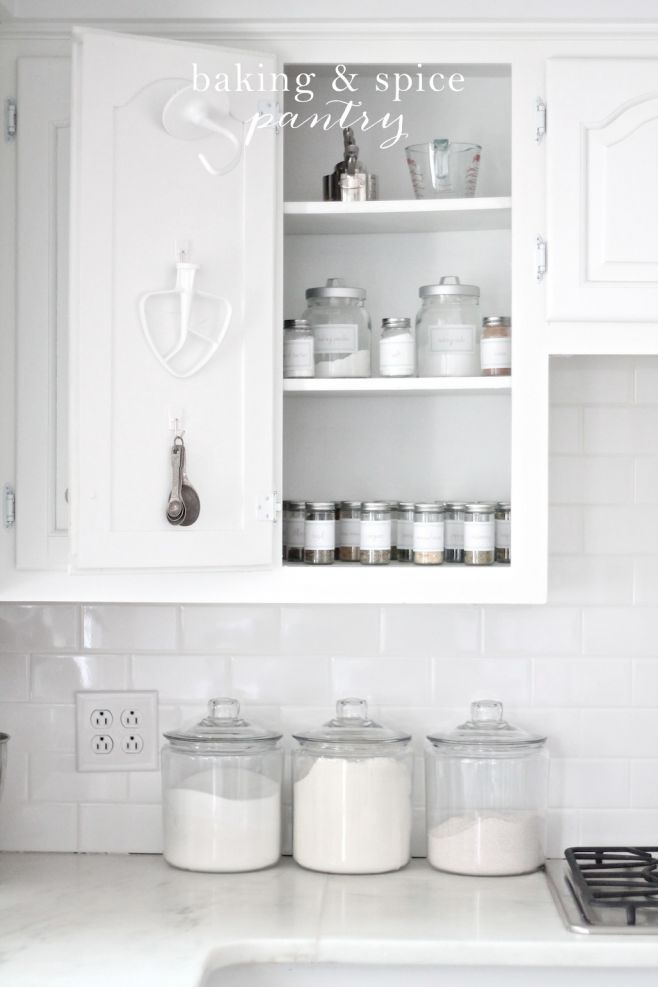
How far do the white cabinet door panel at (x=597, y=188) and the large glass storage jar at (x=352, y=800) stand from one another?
78 cm

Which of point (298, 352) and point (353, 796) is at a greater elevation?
point (298, 352)

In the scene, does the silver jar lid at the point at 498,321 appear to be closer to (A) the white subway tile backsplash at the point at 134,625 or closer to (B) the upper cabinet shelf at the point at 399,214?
(B) the upper cabinet shelf at the point at 399,214

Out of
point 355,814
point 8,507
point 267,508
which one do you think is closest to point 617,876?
point 355,814

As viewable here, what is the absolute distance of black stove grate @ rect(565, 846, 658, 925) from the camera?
171 cm

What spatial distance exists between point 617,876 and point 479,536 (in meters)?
0.58

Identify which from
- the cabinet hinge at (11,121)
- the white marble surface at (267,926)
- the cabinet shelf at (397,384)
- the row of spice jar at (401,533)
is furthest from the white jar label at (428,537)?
the cabinet hinge at (11,121)

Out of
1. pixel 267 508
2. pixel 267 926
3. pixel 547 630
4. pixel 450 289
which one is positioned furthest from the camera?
pixel 547 630

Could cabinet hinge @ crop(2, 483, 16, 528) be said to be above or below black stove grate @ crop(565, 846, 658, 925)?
above

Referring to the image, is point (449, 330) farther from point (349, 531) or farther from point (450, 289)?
point (349, 531)

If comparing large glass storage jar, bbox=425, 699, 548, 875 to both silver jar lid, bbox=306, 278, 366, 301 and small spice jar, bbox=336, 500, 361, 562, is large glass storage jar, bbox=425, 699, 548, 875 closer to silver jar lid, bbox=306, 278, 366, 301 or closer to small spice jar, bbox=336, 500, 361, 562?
small spice jar, bbox=336, 500, 361, 562

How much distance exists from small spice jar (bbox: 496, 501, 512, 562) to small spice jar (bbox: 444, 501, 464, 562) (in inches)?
2.4

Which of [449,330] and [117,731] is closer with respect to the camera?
[449,330]

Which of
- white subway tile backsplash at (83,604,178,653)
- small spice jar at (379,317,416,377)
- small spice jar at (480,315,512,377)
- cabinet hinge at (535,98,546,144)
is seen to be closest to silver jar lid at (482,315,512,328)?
small spice jar at (480,315,512,377)

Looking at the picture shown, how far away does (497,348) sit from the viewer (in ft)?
6.10
